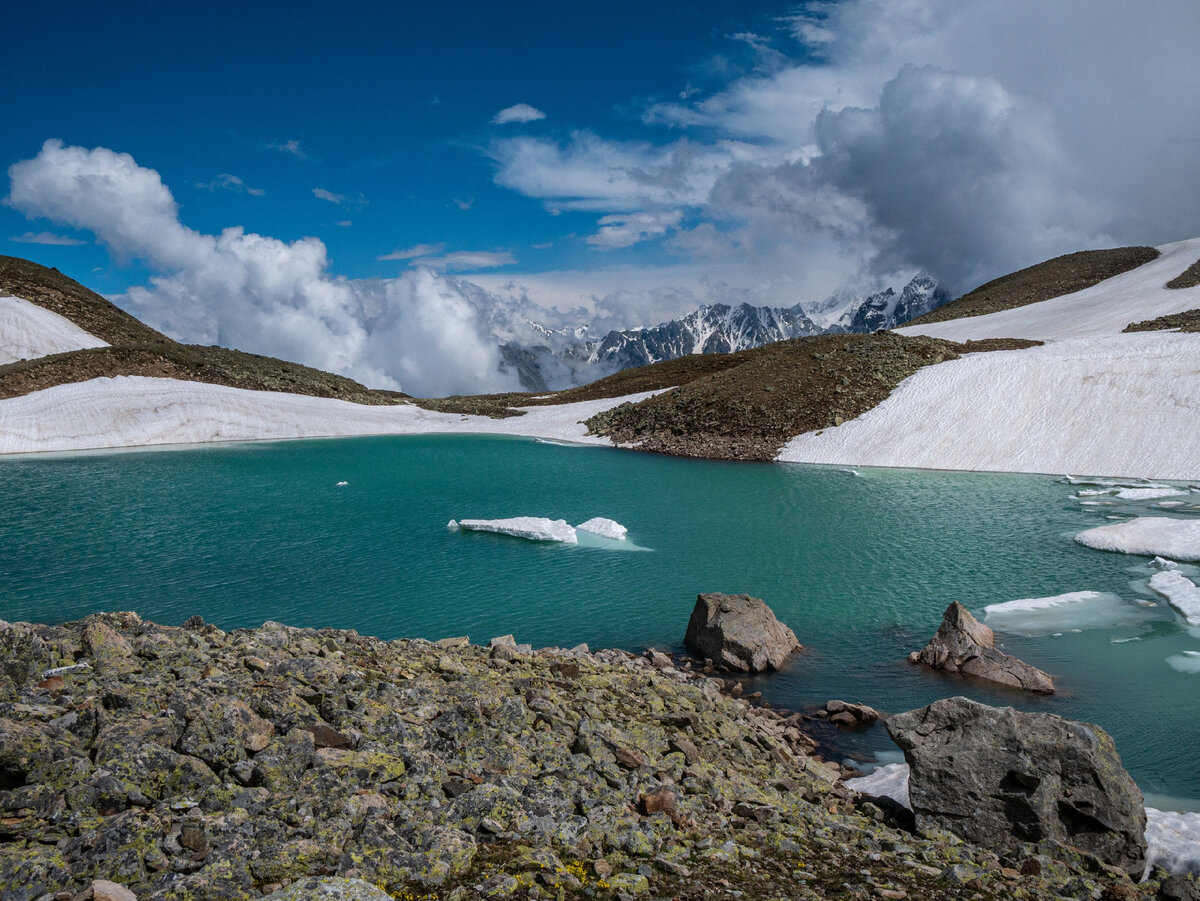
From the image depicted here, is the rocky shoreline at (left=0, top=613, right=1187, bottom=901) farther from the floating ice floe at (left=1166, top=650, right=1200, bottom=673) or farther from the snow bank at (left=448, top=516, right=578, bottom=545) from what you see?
the snow bank at (left=448, top=516, right=578, bottom=545)

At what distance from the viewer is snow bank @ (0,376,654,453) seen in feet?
207

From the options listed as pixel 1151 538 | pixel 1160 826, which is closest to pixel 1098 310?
pixel 1151 538

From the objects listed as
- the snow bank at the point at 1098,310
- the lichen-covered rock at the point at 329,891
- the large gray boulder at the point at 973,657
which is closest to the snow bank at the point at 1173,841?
the large gray boulder at the point at 973,657

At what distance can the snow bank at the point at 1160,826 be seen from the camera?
9008mm

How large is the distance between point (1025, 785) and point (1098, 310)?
110497 millimetres

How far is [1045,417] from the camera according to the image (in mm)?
51188

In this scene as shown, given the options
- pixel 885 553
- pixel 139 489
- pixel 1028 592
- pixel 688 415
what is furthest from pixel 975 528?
pixel 139 489

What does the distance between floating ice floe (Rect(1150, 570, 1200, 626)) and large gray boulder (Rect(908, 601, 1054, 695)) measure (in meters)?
7.17

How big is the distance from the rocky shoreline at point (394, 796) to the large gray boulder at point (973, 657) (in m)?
7.07

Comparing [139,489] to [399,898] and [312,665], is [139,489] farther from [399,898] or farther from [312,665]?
[399,898]

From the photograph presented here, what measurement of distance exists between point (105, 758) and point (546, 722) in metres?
5.42

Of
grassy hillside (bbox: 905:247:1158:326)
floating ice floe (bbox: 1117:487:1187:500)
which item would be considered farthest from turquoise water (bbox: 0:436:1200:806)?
grassy hillside (bbox: 905:247:1158:326)

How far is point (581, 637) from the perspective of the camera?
61.1 ft

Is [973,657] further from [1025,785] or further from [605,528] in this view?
[605,528]
